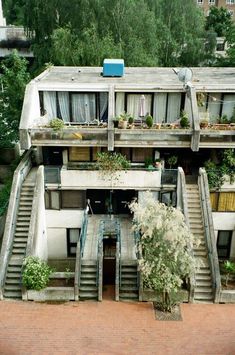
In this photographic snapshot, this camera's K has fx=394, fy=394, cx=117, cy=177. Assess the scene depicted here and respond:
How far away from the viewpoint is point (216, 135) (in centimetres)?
2191

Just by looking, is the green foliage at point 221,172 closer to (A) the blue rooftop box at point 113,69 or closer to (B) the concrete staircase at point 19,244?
(A) the blue rooftop box at point 113,69

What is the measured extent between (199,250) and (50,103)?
12.6m

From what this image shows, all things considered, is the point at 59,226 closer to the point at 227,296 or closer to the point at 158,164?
the point at 158,164

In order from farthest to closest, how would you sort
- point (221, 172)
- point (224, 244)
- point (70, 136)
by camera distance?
point (224, 244)
point (221, 172)
point (70, 136)

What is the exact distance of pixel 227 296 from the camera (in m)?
19.1

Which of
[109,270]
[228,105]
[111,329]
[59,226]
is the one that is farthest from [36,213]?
[228,105]

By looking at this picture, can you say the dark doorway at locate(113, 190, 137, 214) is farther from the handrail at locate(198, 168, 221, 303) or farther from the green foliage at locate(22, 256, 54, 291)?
the green foliage at locate(22, 256, 54, 291)

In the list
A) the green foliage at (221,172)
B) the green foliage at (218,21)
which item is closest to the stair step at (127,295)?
the green foliage at (221,172)

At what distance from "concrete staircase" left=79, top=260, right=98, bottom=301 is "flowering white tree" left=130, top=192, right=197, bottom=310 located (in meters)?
3.10

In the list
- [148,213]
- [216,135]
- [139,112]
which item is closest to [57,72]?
[139,112]

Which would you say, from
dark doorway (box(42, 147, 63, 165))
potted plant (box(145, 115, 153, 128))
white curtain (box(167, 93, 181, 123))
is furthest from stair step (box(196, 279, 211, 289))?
dark doorway (box(42, 147, 63, 165))

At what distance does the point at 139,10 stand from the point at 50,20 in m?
9.55

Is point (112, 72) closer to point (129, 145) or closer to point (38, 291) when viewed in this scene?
point (129, 145)

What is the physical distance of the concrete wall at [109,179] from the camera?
2230 cm
